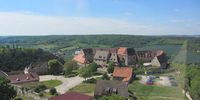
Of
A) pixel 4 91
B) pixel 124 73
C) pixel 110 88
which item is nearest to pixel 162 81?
pixel 124 73

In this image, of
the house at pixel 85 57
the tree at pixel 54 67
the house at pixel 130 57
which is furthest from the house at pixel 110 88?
the house at pixel 130 57

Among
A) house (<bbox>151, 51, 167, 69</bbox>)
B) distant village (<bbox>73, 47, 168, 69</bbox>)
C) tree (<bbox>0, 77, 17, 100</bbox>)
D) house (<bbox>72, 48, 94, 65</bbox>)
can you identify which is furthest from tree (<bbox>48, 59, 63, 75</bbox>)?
tree (<bbox>0, 77, 17, 100</bbox>)

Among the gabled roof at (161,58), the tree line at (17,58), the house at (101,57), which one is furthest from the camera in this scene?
the house at (101,57)

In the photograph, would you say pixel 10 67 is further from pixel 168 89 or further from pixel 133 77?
pixel 168 89

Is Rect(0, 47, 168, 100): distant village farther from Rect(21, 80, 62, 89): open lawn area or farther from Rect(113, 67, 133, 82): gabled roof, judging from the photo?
Rect(21, 80, 62, 89): open lawn area

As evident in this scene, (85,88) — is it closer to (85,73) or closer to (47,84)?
(85,73)

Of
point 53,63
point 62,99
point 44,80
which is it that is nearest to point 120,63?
point 53,63

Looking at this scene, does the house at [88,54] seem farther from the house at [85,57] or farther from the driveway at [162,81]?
the driveway at [162,81]

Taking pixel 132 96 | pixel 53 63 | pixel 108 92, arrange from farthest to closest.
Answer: pixel 53 63 → pixel 132 96 → pixel 108 92

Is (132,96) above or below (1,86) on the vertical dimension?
below
